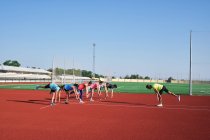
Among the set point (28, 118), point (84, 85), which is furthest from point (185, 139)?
point (84, 85)

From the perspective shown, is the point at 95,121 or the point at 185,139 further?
the point at 95,121

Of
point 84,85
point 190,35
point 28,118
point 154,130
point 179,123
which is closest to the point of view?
point 154,130

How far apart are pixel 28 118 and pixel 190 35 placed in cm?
2358

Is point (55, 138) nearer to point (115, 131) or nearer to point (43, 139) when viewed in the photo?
point (43, 139)

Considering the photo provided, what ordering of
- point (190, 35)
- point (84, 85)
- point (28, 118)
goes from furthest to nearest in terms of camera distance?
point (190, 35) < point (84, 85) < point (28, 118)

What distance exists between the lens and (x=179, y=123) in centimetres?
1081

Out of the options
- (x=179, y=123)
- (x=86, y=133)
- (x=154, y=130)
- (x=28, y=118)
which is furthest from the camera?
(x=28, y=118)

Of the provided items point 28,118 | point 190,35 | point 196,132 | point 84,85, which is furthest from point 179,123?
point 190,35

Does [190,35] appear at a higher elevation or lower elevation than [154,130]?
higher

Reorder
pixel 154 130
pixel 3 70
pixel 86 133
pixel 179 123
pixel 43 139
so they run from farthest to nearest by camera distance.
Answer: pixel 3 70, pixel 179 123, pixel 154 130, pixel 86 133, pixel 43 139

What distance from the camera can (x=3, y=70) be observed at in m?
87.1

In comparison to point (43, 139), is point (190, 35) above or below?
above

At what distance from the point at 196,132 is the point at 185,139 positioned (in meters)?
1.24

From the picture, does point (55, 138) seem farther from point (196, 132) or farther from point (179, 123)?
point (179, 123)
